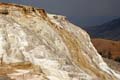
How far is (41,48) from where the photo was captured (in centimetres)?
2586

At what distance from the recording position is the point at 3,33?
25828 mm

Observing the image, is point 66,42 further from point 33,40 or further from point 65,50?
point 33,40

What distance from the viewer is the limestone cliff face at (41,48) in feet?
79.5

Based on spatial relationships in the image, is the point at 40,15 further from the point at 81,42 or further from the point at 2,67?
the point at 2,67

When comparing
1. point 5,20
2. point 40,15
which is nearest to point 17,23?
point 5,20

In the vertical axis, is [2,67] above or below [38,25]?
below

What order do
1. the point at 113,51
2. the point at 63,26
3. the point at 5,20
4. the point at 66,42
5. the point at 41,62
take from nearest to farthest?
the point at 41,62 < the point at 5,20 < the point at 66,42 < the point at 63,26 < the point at 113,51

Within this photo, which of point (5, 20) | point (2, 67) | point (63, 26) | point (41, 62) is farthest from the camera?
point (63, 26)

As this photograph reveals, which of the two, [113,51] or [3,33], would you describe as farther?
[113,51]

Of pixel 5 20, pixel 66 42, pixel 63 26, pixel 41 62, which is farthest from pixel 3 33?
pixel 63 26

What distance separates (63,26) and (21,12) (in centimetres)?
538

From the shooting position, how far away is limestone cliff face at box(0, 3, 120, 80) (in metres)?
24.2

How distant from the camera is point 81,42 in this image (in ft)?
110

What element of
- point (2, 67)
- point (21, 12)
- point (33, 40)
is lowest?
point (2, 67)
